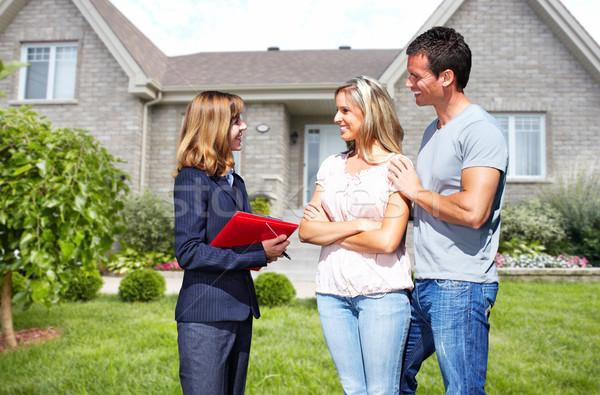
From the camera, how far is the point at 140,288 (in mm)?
6512

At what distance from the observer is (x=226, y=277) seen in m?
1.96

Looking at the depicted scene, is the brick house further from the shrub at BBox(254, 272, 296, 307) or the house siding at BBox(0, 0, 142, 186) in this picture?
the shrub at BBox(254, 272, 296, 307)

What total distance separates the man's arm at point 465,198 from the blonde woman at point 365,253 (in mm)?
105

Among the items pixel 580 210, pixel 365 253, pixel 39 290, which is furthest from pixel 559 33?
pixel 39 290

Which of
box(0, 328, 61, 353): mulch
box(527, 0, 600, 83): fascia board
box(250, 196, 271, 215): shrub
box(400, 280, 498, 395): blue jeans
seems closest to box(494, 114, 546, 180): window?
box(527, 0, 600, 83): fascia board

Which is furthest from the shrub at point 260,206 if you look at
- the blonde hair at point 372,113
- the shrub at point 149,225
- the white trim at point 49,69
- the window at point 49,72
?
the blonde hair at point 372,113

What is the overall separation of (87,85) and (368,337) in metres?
12.0

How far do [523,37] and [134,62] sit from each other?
10186 millimetres

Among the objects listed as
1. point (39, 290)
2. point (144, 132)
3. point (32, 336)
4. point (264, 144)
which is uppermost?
point (144, 132)

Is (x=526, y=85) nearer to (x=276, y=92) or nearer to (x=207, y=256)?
(x=276, y=92)

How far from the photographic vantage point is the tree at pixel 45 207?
11.5 ft

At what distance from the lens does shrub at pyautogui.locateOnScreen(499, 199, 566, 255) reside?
30.5 feet

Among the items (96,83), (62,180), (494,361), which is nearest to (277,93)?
(96,83)

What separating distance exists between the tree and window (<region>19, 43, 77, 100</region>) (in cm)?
897
